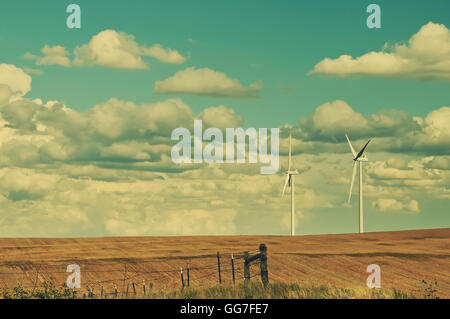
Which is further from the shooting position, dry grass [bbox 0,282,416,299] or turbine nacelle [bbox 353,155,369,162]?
turbine nacelle [bbox 353,155,369,162]

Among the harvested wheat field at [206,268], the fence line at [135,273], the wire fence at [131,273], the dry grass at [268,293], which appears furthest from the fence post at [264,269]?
the wire fence at [131,273]

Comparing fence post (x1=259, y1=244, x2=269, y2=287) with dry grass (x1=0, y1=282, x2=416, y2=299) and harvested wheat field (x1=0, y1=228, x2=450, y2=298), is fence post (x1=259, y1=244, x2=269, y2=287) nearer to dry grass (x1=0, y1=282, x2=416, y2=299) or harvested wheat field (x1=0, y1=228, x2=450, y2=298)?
dry grass (x1=0, y1=282, x2=416, y2=299)

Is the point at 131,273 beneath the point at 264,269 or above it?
beneath

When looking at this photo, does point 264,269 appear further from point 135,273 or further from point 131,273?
point 131,273

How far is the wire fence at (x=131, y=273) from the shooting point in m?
40.8

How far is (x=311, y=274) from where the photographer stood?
4653cm

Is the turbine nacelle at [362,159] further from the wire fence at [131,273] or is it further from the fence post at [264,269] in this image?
the fence post at [264,269]

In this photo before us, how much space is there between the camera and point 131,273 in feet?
156

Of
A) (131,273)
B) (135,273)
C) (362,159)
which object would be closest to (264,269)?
(135,273)

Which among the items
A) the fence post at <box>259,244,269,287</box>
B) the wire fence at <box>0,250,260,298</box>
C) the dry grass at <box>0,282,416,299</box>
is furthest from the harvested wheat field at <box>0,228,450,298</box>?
the dry grass at <box>0,282,416,299</box>

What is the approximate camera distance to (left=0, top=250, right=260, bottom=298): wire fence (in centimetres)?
4083

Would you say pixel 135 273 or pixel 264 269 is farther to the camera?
pixel 135 273

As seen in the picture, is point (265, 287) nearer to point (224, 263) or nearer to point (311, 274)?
point (311, 274)
